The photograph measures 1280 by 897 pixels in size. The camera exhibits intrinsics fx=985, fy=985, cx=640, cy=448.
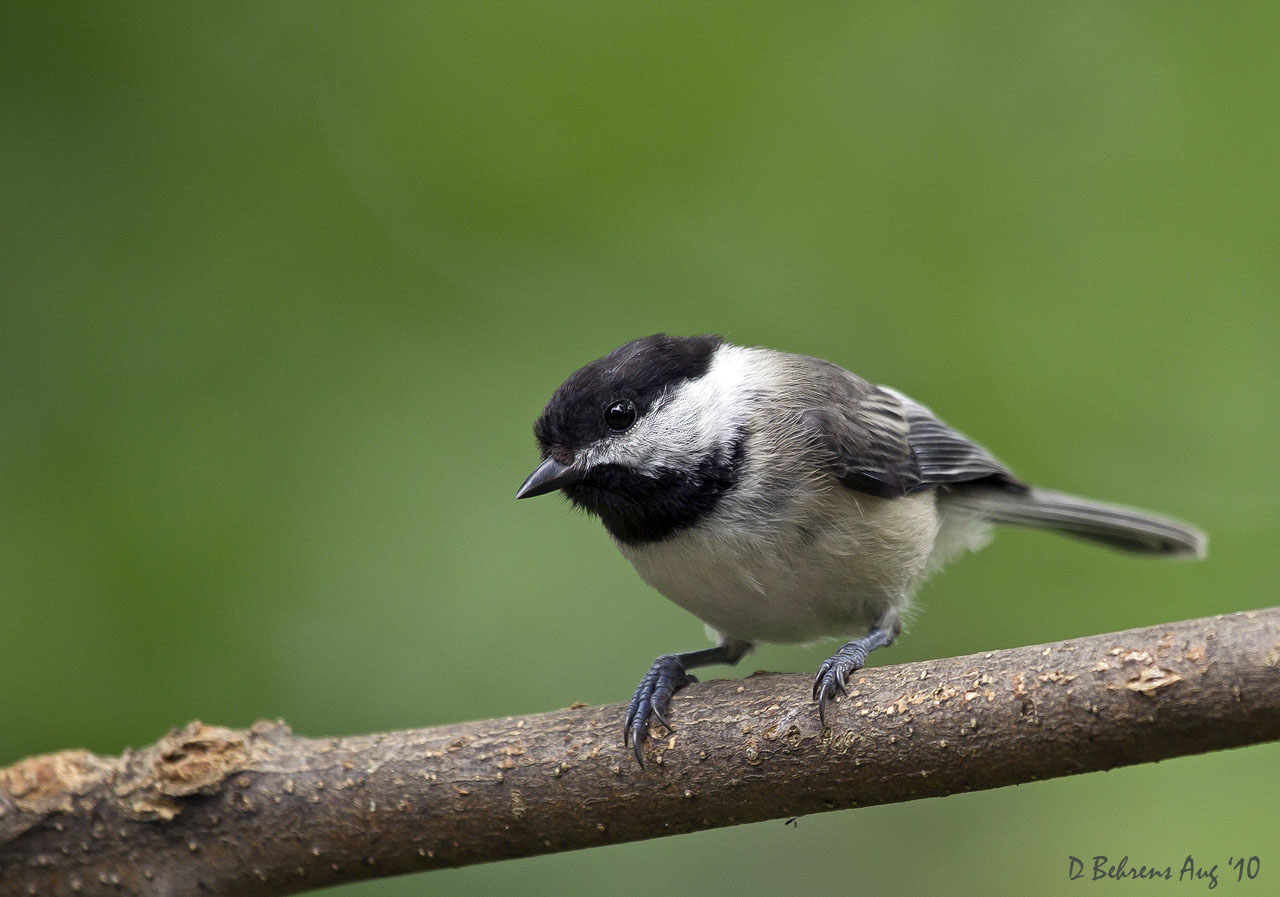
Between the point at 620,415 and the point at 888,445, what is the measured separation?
2.43ft

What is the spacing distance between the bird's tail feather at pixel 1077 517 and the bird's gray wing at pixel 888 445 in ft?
0.17

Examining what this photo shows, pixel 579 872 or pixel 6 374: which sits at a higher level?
pixel 6 374

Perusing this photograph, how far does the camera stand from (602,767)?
1.78m

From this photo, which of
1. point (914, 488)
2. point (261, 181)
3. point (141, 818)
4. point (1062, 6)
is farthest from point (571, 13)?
point (141, 818)

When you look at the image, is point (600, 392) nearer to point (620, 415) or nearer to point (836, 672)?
point (620, 415)

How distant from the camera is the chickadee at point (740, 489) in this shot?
2.11 metres

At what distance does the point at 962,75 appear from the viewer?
317cm

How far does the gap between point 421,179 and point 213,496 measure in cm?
129

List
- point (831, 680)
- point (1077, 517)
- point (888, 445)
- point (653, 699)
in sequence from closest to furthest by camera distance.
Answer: point (831, 680) → point (653, 699) → point (888, 445) → point (1077, 517)

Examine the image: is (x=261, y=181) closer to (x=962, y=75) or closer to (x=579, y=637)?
(x=579, y=637)

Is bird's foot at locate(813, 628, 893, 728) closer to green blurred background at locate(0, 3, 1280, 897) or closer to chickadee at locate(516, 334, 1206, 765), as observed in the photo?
chickadee at locate(516, 334, 1206, 765)

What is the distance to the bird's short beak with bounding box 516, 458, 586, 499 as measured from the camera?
208 centimetres

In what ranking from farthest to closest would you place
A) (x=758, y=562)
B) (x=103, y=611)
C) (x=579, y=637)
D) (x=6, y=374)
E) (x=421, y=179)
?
1. (x=421, y=179)
2. (x=579, y=637)
3. (x=6, y=374)
4. (x=103, y=611)
5. (x=758, y=562)
